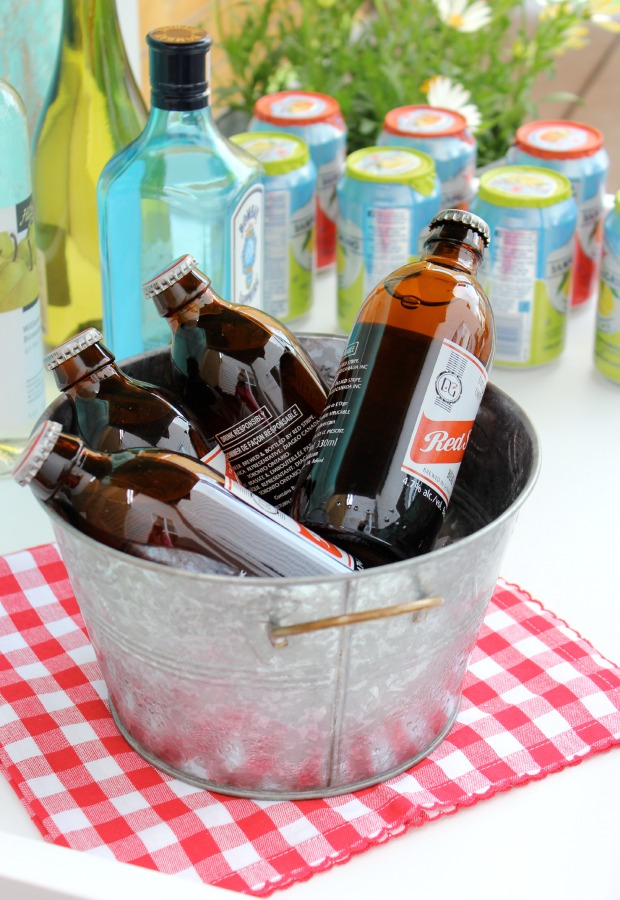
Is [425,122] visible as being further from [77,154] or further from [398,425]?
[398,425]

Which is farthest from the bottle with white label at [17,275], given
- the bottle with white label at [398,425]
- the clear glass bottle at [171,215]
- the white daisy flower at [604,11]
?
the white daisy flower at [604,11]

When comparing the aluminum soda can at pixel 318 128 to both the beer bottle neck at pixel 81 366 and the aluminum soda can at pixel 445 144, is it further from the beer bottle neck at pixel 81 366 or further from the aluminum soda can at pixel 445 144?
the beer bottle neck at pixel 81 366

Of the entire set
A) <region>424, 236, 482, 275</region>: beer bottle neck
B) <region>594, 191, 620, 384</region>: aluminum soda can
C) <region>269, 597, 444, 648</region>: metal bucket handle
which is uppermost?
<region>424, 236, 482, 275</region>: beer bottle neck

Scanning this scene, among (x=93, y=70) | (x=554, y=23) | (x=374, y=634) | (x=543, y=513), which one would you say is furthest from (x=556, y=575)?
(x=554, y=23)

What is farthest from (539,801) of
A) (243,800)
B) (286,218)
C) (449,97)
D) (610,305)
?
(449,97)

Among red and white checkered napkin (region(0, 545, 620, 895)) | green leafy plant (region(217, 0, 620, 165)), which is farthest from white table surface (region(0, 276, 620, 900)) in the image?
green leafy plant (region(217, 0, 620, 165))

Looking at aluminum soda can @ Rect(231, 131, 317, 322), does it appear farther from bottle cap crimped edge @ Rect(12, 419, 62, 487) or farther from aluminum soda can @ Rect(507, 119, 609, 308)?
bottle cap crimped edge @ Rect(12, 419, 62, 487)
